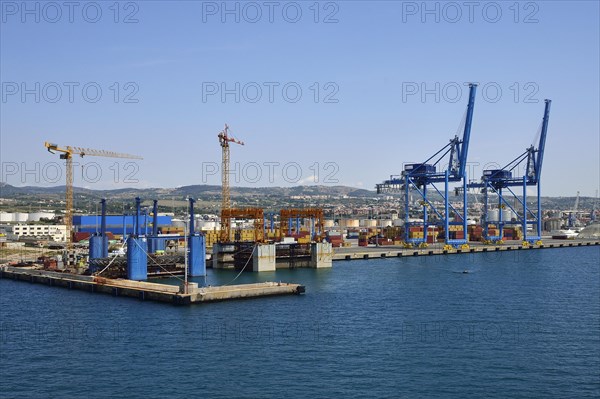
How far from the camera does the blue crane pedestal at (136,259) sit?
139 ft

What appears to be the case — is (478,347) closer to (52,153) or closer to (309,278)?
(309,278)

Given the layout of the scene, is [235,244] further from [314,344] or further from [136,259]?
[314,344]

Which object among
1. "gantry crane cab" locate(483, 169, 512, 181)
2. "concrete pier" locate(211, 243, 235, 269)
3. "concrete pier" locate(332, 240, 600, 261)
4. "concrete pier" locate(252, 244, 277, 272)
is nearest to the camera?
"concrete pier" locate(252, 244, 277, 272)

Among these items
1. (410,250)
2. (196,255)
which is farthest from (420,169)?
(196,255)

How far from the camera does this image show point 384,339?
985 inches

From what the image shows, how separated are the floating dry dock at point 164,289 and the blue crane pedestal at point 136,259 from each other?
2.41 metres

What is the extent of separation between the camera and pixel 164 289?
118 feet

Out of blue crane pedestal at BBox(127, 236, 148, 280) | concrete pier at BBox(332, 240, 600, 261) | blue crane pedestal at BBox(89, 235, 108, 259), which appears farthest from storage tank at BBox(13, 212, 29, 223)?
blue crane pedestal at BBox(127, 236, 148, 280)

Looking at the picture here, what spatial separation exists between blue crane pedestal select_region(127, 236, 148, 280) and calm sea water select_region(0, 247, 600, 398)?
14.6 ft

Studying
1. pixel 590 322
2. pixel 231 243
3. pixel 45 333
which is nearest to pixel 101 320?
pixel 45 333

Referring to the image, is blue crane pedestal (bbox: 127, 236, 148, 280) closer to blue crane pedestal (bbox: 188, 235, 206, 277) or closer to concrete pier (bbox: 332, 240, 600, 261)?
blue crane pedestal (bbox: 188, 235, 206, 277)

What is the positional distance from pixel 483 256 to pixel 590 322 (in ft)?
136

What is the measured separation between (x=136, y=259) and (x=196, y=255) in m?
4.52

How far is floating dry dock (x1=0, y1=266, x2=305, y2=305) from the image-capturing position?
33812mm
